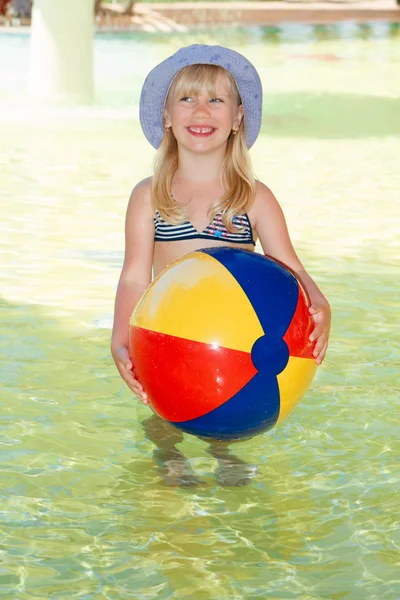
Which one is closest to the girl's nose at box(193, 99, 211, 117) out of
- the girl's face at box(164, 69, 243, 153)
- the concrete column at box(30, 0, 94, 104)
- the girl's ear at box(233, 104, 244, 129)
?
the girl's face at box(164, 69, 243, 153)

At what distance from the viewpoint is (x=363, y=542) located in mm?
3529

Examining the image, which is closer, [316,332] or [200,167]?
[316,332]

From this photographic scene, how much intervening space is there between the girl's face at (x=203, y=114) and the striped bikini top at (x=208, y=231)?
28 centimetres

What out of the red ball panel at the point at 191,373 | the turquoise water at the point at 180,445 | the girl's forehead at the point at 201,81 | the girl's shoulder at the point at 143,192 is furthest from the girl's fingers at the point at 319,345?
the girl's forehead at the point at 201,81

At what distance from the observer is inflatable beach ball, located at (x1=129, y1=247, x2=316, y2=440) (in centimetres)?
362

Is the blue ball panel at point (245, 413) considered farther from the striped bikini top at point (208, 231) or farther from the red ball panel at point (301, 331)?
the striped bikini top at point (208, 231)

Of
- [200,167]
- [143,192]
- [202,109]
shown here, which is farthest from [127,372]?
[202,109]

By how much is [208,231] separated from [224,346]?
2.48ft

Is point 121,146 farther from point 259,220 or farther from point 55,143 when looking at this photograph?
point 259,220

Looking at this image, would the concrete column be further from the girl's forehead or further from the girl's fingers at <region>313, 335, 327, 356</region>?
the girl's fingers at <region>313, 335, 327, 356</region>

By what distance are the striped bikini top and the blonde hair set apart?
22 millimetres

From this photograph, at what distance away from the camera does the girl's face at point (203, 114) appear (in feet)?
13.9

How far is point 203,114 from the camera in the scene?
4.22 m

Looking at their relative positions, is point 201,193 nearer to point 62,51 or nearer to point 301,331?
point 301,331
